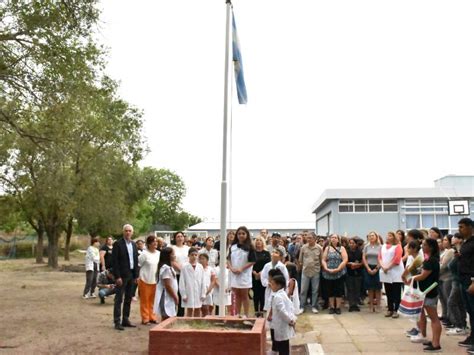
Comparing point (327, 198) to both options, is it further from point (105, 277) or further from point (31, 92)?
point (31, 92)

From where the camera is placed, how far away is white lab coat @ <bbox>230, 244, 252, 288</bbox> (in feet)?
32.5

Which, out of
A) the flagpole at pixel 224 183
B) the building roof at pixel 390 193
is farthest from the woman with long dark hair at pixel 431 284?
the building roof at pixel 390 193

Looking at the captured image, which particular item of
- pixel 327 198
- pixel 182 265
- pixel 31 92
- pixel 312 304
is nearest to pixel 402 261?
pixel 312 304

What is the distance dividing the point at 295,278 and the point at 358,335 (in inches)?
71.4

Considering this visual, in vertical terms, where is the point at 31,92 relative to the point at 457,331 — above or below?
above

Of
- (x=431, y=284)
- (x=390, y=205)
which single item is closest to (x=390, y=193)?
(x=390, y=205)

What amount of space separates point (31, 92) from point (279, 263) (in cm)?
727

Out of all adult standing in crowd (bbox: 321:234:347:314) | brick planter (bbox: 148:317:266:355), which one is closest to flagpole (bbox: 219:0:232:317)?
brick planter (bbox: 148:317:266:355)

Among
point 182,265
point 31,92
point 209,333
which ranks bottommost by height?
point 209,333

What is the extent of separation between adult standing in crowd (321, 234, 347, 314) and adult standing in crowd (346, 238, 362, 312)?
0.32 metres

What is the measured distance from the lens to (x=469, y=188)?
4056 centimetres

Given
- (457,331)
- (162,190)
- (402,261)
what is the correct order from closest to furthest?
1. (457,331)
2. (402,261)
3. (162,190)

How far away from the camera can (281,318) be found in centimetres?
716

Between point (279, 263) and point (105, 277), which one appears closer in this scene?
point (279, 263)
